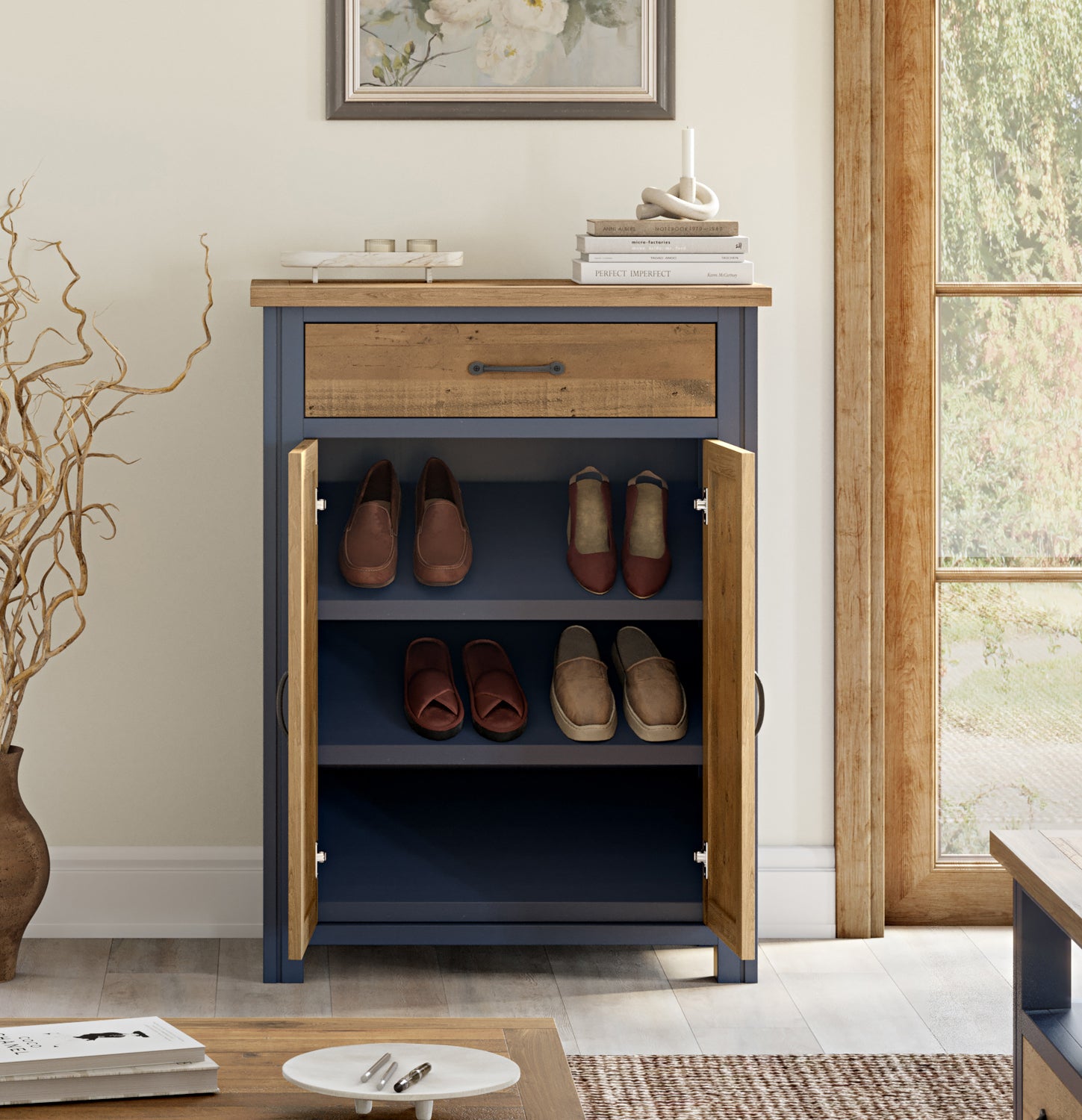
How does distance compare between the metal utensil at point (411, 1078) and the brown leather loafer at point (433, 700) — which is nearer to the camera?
the metal utensil at point (411, 1078)

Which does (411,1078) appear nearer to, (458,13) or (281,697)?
(281,697)

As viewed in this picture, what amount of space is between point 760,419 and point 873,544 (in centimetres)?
33

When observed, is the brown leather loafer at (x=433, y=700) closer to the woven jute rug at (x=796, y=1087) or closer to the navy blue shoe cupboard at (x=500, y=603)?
the navy blue shoe cupboard at (x=500, y=603)

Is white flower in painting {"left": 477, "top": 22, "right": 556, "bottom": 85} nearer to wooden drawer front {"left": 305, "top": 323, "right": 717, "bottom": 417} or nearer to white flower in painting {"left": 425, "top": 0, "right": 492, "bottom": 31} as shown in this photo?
white flower in painting {"left": 425, "top": 0, "right": 492, "bottom": 31}

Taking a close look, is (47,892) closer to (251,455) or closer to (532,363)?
(251,455)

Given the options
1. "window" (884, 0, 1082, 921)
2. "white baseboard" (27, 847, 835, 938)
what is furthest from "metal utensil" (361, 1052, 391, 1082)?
"window" (884, 0, 1082, 921)

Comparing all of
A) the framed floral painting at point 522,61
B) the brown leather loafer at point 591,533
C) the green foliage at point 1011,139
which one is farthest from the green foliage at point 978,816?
the framed floral painting at point 522,61

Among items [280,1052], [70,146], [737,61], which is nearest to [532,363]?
[737,61]

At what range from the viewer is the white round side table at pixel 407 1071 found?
1246 mm

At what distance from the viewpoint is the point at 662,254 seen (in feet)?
7.91

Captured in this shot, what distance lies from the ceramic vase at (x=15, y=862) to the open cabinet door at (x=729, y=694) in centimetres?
117

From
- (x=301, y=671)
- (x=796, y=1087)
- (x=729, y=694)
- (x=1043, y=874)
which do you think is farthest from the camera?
(x=729, y=694)

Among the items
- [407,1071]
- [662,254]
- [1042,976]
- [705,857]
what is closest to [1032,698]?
[705,857]

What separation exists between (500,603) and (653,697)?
1.07 feet
